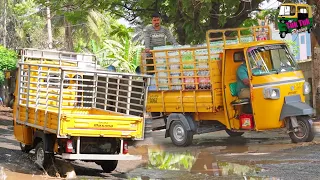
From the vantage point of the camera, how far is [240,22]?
2000 cm

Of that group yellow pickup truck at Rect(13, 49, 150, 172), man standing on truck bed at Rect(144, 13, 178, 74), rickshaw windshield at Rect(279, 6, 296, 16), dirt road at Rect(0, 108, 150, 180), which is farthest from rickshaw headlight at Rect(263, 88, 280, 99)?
rickshaw windshield at Rect(279, 6, 296, 16)

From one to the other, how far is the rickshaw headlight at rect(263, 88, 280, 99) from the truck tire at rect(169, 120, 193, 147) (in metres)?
2.40

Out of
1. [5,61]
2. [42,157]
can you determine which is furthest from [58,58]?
[5,61]

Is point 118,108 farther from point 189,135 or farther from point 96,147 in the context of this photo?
point 189,135

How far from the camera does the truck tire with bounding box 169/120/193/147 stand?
1515cm

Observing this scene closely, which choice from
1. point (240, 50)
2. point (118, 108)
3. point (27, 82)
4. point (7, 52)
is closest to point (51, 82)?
point (27, 82)

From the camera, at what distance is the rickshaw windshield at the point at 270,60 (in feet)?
45.5

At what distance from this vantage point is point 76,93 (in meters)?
12.7

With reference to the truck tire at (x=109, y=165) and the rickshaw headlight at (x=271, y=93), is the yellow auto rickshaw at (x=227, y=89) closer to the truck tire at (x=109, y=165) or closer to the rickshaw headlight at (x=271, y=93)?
the rickshaw headlight at (x=271, y=93)

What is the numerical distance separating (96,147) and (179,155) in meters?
3.16

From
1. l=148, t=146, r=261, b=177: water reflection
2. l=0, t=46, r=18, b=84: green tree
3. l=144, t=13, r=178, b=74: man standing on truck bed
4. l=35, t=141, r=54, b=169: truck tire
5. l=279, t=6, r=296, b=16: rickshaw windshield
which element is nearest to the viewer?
l=148, t=146, r=261, b=177: water reflection

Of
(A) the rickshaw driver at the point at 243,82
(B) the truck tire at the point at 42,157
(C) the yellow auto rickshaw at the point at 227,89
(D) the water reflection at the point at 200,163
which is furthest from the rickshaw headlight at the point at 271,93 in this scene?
(B) the truck tire at the point at 42,157

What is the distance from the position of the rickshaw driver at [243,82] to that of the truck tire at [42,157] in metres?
4.93

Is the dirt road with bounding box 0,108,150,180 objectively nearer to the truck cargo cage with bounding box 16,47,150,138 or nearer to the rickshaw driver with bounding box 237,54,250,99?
the truck cargo cage with bounding box 16,47,150,138
